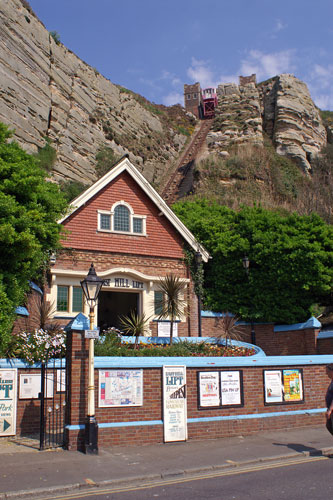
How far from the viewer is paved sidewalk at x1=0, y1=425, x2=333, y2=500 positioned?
7999mm

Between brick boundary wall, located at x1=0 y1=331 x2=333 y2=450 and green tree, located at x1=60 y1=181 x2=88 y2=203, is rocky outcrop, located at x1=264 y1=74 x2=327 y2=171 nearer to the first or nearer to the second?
green tree, located at x1=60 y1=181 x2=88 y2=203

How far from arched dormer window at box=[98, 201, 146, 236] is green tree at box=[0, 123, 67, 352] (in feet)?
20.2

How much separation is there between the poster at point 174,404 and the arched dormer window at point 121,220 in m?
11.3

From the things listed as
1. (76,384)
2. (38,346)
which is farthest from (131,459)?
(38,346)

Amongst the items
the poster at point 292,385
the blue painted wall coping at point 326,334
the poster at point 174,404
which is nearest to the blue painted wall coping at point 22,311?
the poster at point 174,404

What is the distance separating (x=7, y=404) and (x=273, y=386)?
7.14 metres

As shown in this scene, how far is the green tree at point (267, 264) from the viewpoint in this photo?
69.8ft

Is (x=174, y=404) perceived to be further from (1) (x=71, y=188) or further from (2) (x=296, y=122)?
(2) (x=296, y=122)

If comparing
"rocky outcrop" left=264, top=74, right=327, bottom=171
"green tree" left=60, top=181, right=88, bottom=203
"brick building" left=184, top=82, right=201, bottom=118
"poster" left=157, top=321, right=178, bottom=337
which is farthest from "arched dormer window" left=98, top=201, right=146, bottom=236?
"brick building" left=184, top=82, right=201, bottom=118

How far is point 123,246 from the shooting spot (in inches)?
878

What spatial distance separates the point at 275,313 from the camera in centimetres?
2247

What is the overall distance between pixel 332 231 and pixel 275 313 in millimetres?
4653

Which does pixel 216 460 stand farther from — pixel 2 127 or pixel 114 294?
pixel 114 294

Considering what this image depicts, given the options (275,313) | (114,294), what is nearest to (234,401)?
(275,313)
